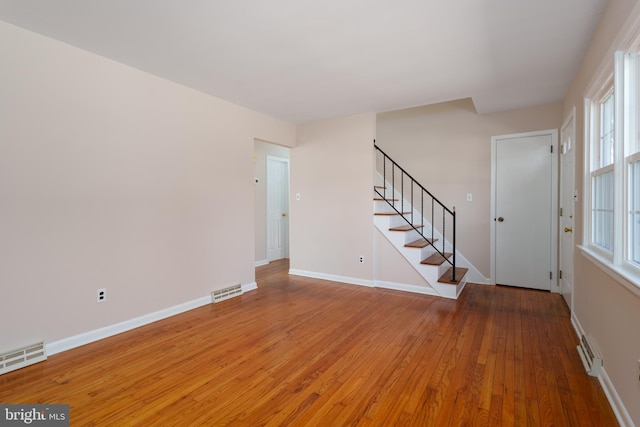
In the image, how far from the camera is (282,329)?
3.02 m

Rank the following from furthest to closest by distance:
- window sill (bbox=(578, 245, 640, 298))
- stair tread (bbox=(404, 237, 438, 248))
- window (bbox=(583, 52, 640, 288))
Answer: stair tread (bbox=(404, 237, 438, 248)) < window (bbox=(583, 52, 640, 288)) < window sill (bbox=(578, 245, 640, 298))

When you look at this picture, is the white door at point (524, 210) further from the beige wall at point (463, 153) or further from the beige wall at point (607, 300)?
the beige wall at point (607, 300)

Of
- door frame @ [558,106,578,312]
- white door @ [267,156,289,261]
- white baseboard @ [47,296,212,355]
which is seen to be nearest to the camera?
white baseboard @ [47,296,212,355]

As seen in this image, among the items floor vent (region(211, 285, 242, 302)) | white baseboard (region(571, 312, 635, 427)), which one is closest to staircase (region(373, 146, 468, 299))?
white baseboard (region(571, 312, 635, 427))

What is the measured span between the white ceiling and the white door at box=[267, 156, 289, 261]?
2.98 metres

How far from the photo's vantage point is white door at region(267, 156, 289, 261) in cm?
654

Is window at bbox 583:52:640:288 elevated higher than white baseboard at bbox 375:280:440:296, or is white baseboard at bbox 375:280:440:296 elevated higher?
window at bbox 583:52:640:288

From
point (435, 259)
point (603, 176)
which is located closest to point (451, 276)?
point (435, 259)

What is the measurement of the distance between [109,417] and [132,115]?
2.54m

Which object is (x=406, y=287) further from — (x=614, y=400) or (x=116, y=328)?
(x=116, y=328)

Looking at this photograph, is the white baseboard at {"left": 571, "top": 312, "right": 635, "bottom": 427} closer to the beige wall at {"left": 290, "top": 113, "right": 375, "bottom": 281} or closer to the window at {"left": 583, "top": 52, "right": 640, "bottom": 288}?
the window at {"left": 583, "top": 52, "right": 640, "bottom": 288}

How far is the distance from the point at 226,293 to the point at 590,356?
356 centimetres

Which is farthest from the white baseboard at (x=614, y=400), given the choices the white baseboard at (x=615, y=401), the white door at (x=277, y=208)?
the white door at (x=277, y=208)

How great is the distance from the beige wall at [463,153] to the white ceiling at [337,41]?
2.20ft
